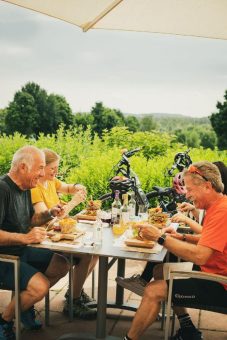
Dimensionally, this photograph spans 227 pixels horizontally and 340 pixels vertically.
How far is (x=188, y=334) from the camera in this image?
10.6ft

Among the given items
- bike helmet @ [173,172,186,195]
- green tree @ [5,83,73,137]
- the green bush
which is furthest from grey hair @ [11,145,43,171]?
green tree @ [5,83,73,137]

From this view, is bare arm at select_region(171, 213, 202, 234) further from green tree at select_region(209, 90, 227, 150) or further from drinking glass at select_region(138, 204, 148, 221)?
green tree at select_region(209, 90, 227, 150)

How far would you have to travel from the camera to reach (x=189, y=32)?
11.7 feet

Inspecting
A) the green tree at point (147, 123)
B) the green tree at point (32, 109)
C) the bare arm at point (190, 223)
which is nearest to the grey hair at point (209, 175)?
the bare arm at point (190, 223)

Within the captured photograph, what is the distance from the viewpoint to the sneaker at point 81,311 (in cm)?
362

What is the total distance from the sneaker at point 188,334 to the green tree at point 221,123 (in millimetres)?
9342

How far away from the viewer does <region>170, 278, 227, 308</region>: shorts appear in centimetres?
271

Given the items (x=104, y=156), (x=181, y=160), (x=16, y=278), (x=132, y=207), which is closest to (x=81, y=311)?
(x=132, y=207)

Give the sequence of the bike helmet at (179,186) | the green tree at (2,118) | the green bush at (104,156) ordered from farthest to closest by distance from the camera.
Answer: the green tree at (2,118) < the green bush at (104,156) < the bike helmet at (179,186)

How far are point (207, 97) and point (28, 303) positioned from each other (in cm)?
1192

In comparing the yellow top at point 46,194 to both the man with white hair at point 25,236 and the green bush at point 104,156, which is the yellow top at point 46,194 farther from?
the green bush at point 104,156

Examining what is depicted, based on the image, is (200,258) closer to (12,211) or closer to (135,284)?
(135,284)

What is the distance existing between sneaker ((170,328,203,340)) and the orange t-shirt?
681 mm

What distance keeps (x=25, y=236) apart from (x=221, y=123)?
32.9 feet
